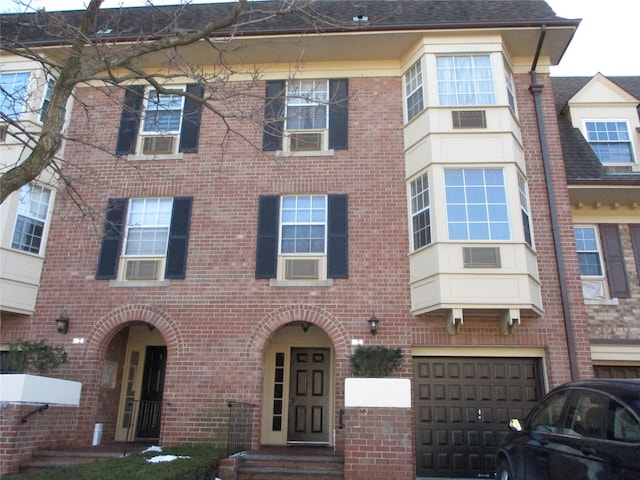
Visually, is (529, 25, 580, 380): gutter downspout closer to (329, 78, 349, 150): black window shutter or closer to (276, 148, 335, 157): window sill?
(329, 78, 349, 150): black window shutter

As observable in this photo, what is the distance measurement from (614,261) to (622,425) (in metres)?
9.18

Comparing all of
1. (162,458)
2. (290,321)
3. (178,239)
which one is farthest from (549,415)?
(178,239)

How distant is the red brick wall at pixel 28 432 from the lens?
29.7ft

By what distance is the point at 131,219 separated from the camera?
476 inches

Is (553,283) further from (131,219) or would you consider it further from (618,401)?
(131,219)

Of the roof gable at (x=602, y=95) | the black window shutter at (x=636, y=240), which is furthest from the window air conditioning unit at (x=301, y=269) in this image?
the roof gable at (x=602, y=95)

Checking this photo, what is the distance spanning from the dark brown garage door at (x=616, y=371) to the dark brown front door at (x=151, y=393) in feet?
Result: 33.8

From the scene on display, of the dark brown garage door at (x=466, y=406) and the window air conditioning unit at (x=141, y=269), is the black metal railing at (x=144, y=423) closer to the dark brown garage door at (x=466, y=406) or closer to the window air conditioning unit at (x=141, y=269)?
the window air conditioning unit at (x=141, y=269)

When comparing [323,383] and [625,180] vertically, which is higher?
[625,180]

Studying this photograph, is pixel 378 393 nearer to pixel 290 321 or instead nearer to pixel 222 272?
pixel 290 321

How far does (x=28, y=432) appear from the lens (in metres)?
9.44

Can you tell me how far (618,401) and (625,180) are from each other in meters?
9.11

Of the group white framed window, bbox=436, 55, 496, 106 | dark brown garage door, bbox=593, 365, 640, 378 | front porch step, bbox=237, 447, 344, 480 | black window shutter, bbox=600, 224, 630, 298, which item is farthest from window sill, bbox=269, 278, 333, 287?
black window shutter, bbox=600, 224, 630, 298

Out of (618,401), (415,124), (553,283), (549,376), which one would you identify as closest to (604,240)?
(553,283)
